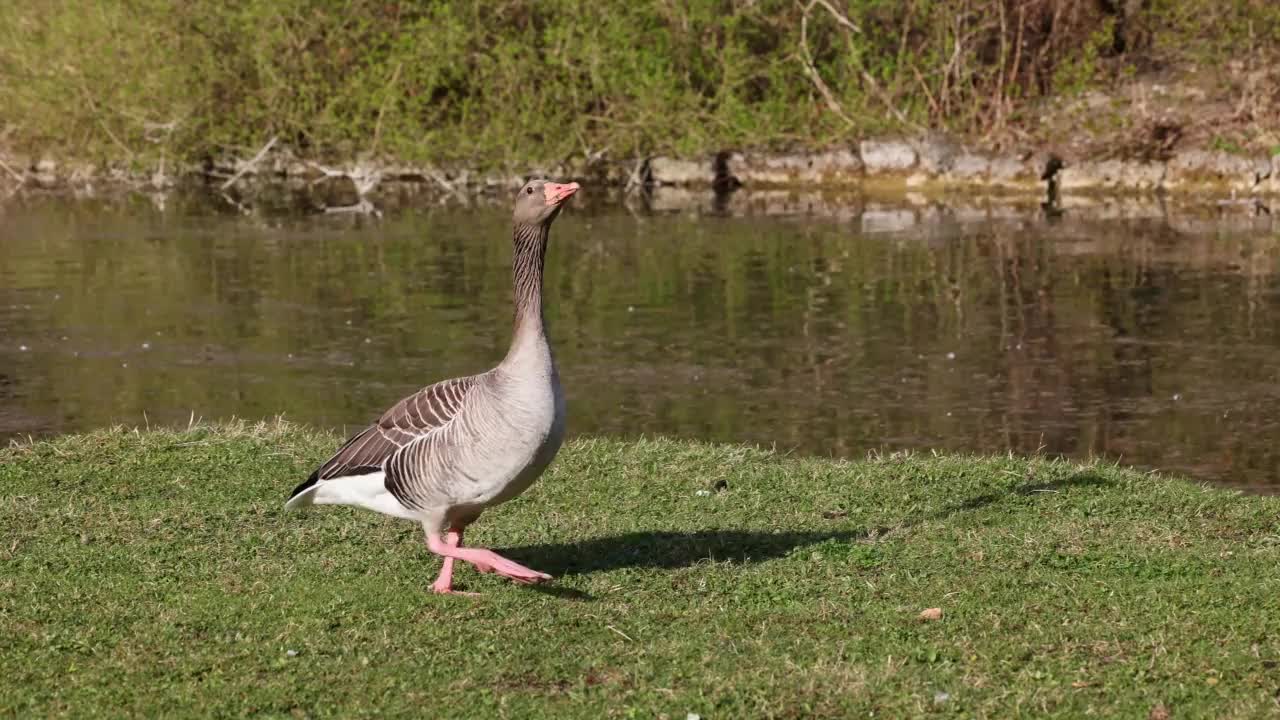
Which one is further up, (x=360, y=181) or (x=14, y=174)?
(x=14, y=174)

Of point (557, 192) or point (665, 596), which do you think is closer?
point (665, 596)

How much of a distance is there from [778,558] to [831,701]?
2005mm

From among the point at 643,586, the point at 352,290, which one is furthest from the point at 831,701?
the point at 352,290

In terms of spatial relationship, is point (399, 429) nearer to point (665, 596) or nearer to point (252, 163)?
point (665, 596)

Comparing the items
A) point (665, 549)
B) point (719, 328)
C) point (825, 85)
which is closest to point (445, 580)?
point (665, 549)

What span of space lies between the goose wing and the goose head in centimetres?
78

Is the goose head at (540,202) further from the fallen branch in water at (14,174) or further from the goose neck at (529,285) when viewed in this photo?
the fallen branch in water at (14,174)

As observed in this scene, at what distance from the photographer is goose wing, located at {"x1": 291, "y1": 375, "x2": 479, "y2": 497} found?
23.9 feet

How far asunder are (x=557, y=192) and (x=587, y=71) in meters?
22.8

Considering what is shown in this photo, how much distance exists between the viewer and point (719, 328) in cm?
1706

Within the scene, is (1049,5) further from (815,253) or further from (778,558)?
(778,558)

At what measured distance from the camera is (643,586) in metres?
7.41

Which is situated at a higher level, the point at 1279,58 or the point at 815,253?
the point at 1279,58

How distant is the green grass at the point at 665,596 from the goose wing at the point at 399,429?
0.51 metres
